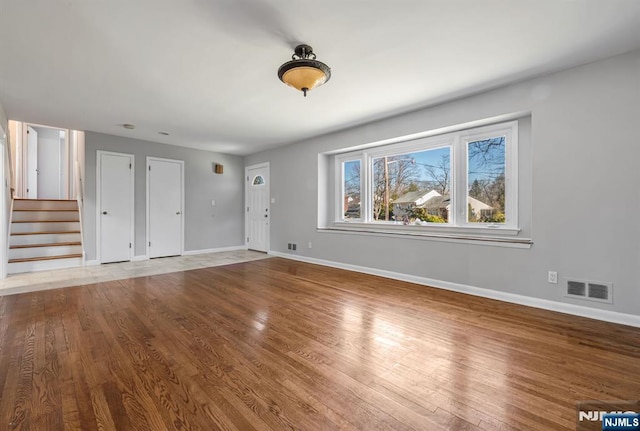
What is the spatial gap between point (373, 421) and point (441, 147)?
3.76 metres

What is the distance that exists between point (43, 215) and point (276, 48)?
6083mm

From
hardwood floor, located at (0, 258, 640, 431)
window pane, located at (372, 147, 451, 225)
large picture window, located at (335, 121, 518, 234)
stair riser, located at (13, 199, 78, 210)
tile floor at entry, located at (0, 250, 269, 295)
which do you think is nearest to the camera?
hardwood floor, located at (0, 258, 640, 431)

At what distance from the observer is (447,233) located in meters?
4.08

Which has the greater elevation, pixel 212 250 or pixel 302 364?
pixel 212 250

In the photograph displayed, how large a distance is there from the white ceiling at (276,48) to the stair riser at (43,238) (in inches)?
93.7

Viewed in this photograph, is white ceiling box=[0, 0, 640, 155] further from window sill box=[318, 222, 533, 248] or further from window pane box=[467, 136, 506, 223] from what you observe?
window sill box=[318, 222, 533, 248]

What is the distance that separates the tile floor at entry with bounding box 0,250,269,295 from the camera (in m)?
4.01

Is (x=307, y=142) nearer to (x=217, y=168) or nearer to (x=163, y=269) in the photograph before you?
(x=217, y=168)

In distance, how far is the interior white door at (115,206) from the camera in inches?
213

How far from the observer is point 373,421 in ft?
4.65

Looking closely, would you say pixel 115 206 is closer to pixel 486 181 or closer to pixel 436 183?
pixel 436 183

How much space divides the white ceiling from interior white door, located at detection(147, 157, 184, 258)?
2.11 metres

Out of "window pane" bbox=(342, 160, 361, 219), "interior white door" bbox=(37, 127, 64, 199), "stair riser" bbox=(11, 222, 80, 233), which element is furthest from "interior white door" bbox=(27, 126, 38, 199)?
"window pane" bbox=(342, 160, 361, 219)

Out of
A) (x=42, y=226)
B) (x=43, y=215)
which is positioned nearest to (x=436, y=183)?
(x=42, y=226)
